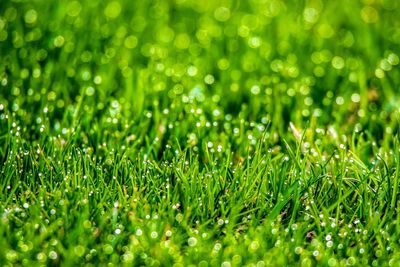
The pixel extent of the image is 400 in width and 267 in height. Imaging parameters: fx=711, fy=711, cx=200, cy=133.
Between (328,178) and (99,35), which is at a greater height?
(99,35)

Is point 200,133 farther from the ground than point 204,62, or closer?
closer

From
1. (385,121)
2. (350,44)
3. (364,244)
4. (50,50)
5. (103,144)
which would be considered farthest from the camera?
(350,44)

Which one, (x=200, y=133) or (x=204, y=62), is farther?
(x=204, y=62)

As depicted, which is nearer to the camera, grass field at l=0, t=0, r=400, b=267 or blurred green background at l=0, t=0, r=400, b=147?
grass field at l=0, t=0, r=400, b=267

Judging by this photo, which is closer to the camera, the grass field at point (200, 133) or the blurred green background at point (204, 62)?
the grass field at point (200, 133)

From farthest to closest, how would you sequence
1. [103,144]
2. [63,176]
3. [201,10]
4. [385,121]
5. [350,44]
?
[201,10]
[350,44]
[385,121]
[103,144]
[63,176]

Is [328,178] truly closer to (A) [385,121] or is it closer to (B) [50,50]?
(A) [385,121]

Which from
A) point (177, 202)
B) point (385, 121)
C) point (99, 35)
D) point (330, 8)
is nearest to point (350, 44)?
point (330, 8)

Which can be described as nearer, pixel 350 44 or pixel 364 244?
pixel 364 244
